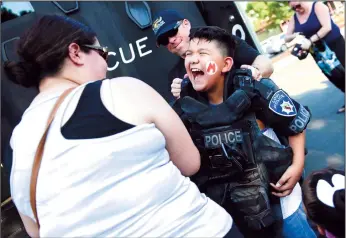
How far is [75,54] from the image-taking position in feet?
3.32

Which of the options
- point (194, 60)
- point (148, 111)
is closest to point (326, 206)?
point (148, 111)

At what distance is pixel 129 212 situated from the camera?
0.87m

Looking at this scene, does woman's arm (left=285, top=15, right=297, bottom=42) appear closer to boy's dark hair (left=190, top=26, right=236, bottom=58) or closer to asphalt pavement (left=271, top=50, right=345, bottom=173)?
asphalt pavement (left=271, top=50, right=345, bottom=173)

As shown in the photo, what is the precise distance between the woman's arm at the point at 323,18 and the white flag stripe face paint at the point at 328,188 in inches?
103

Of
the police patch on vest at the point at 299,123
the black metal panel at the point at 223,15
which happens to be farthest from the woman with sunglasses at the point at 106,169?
the black metal panel at the point at 223,15

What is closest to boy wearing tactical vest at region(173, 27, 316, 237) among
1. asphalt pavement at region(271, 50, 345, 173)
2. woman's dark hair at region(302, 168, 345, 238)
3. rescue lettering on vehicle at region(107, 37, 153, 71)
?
woman's dark hair at region(302, 168, 345, 238)

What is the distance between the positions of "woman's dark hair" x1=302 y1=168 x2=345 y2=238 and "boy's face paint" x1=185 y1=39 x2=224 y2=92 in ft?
1.89

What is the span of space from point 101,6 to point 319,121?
111 inches

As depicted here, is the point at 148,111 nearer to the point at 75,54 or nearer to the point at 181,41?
the point at 75,54

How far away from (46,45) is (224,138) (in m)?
0.75

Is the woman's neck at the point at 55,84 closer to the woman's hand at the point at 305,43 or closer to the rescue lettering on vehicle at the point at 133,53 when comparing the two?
the rescue lettering on vehicle at the point at 133,53

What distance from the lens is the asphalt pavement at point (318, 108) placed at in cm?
321

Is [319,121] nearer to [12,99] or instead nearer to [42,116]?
[12,99]

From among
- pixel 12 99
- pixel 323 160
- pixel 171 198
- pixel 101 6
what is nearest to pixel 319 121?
pixel 323 160
